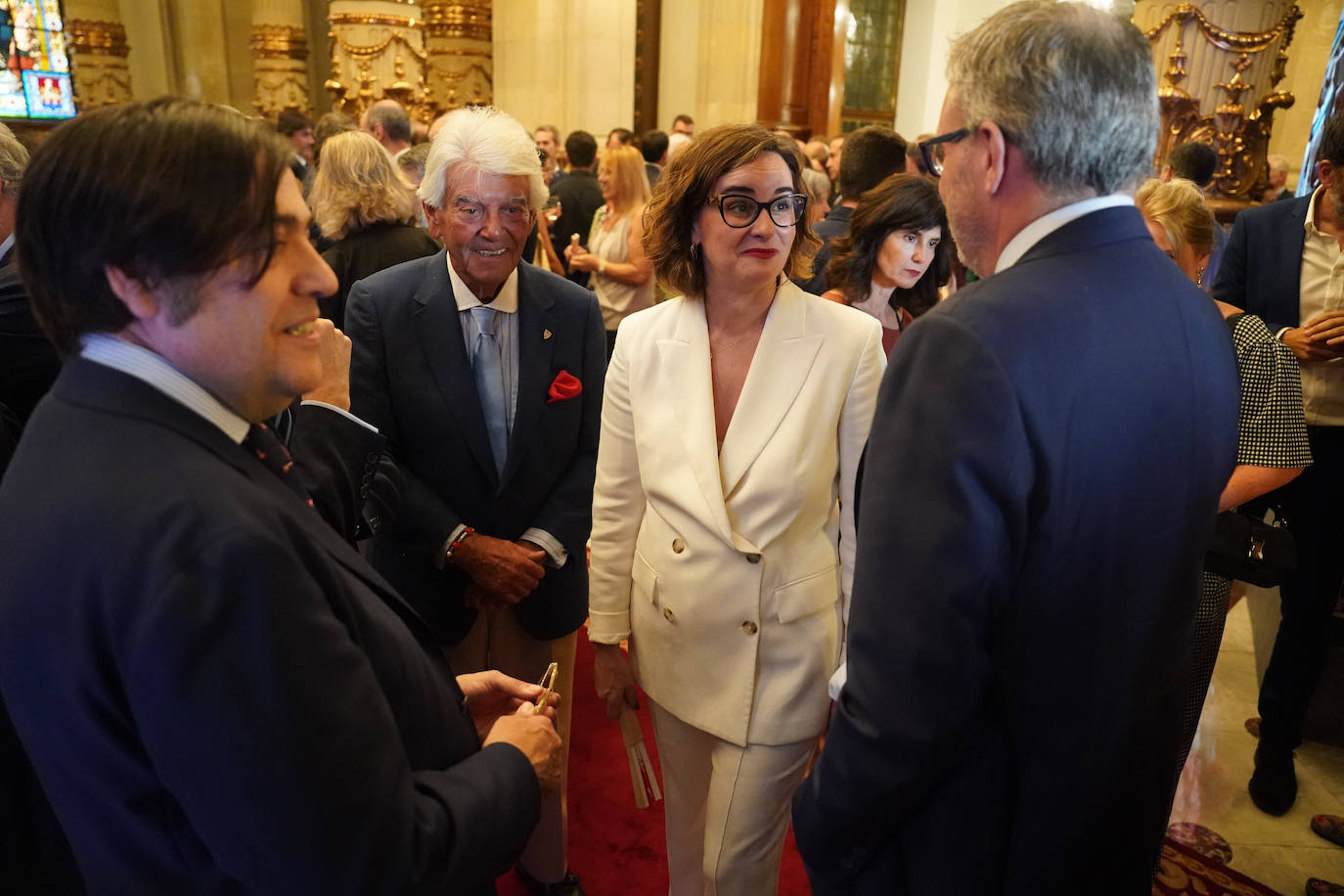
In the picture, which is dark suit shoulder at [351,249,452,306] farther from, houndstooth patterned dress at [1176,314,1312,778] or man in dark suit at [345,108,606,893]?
houndstooth patterned dress at [1176,314,1312,778]

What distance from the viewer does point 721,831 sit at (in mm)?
1876

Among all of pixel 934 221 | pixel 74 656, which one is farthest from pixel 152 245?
pixel 934 221

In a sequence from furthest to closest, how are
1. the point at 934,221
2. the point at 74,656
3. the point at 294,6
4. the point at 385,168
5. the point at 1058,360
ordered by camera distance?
the point at 294,6, the point at 385,168, the point at 934,221, the point at 1058,360, the point at 74,656

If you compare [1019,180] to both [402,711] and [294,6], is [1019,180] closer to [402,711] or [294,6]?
[402,711]

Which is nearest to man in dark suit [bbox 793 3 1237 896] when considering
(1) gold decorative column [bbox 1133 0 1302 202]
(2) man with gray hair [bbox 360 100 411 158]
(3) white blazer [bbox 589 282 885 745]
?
(3) white blazer [bbox 589 282 885 745]

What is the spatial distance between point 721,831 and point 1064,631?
3.23 feet

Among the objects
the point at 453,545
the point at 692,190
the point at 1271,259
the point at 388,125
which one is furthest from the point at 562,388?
the point at 388,125

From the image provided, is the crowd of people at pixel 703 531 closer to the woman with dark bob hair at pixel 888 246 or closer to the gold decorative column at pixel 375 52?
the woman with dark bob hair at pixel 888 246

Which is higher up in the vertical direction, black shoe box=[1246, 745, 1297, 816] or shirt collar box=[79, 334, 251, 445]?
shirt collar box=[79, 334, 251, 445]

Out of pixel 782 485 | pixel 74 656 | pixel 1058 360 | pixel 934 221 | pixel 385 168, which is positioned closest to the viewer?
pixel 74 656

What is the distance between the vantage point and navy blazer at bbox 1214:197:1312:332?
2922mm

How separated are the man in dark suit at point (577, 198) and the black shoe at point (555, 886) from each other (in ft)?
15.8

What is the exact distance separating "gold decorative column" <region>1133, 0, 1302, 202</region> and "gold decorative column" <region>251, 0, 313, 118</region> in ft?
38.9

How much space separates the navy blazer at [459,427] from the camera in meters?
2.21
